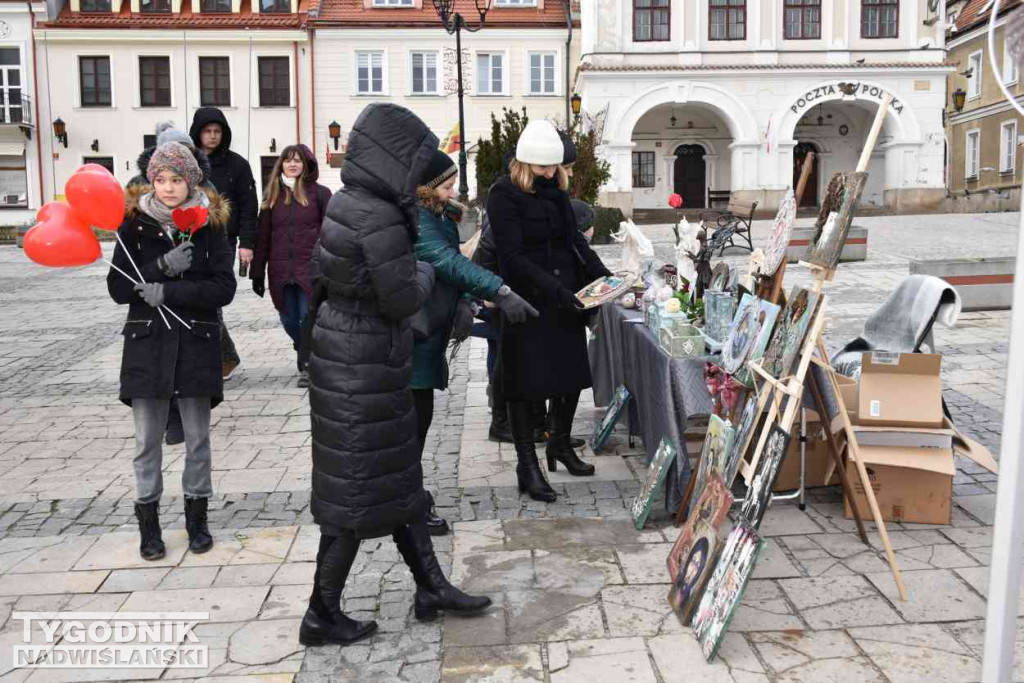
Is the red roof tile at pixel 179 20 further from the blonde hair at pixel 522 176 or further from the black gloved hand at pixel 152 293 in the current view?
the black gloved hand at pixel 152 293

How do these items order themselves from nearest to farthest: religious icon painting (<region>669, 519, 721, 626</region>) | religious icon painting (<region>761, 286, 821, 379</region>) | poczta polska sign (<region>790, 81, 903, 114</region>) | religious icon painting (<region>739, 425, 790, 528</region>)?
religious icon painting (<region>739, 425, 790, 528</region>)
religious icon painting (<region>669, 519, 721, 626</region>)
religious icon painting (<region>761, 286, 821, 379</region>)
poczta polska sign (<region>790, 81, 903, 114</region>)

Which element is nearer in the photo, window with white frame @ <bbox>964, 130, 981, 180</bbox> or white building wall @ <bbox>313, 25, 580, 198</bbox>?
white building wall @ <bbox>313, 25, 580, 198</bbox>

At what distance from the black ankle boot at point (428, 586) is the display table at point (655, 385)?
138cm

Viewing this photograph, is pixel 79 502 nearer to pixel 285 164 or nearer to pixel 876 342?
pixel 285 164

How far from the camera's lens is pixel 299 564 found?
14.5 ft

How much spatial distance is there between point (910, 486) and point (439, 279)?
2.38 meters

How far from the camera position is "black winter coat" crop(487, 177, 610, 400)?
16.6ft

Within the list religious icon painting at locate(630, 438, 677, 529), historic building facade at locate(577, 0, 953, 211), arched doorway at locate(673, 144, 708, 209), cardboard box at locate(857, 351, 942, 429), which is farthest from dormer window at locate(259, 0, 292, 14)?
cardboard box at locate(857, 351, 942, 429)

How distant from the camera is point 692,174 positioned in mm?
35656

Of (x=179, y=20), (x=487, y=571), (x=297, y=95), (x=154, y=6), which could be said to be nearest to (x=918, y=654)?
(x=487, y=571)

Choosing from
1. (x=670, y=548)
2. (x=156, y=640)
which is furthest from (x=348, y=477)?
(x=670, y=548)

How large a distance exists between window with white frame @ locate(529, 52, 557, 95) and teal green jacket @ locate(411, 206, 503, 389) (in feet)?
108

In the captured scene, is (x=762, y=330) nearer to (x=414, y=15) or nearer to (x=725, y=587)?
(x=725, y=587)

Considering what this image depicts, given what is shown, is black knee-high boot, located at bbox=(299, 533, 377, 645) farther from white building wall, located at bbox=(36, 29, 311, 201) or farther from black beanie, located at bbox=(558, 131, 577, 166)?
white building wall, located at bbox=(36, 29, 311, 201)
